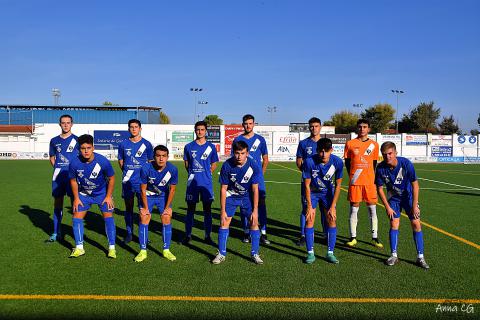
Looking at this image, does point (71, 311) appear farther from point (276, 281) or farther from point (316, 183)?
point (316, 183)

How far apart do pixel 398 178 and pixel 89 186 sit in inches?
Answer: 174

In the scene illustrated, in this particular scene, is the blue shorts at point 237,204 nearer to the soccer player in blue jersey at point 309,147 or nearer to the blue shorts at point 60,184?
the soccer player in blue jersey at point 309,147

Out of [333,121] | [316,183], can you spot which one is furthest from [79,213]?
[333,121]

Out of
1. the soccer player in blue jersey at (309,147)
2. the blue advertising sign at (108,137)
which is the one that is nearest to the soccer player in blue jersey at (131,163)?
the soccer player in blue jersey at (309,147)

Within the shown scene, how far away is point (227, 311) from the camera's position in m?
3.62

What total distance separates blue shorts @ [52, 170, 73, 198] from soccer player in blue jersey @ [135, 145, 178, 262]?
1779mm

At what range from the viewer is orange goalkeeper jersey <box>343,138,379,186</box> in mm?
6262

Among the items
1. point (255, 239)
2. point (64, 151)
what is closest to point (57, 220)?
point (64, 151)

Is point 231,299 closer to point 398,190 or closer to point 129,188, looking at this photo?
point 398,190

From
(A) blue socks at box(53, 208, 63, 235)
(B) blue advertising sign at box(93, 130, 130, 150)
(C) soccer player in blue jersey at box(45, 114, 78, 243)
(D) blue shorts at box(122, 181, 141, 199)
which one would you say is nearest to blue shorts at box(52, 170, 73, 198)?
(C) soccer player in blue jersey at box(45, 114, 78, 243)

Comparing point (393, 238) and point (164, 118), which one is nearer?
point (393, 238)

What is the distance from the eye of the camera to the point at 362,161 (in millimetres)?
6293

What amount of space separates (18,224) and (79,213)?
3.02 m

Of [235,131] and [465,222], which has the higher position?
[235,131]
